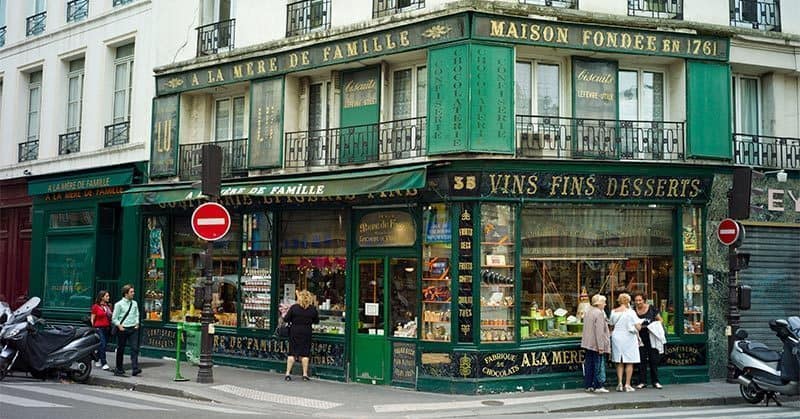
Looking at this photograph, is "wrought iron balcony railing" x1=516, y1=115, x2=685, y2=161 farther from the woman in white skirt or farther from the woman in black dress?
the woman in black dress

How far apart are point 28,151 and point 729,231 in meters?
18.8

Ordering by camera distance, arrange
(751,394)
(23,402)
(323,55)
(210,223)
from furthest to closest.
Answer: (323,55)
(210,223)
(751,394)
(23,402)

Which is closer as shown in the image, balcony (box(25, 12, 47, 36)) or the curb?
the curb

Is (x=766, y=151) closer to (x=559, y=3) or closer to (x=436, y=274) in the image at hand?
(x=559, y=3)

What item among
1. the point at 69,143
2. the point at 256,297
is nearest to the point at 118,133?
the point at 69,143

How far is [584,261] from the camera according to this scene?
53.9 ft

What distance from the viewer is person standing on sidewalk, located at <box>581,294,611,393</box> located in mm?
15086

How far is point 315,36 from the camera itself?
57.3 ft

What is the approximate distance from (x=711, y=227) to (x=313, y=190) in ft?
24.8

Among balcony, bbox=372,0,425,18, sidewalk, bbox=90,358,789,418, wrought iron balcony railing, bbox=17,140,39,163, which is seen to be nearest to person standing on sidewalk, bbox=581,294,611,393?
sidewalk, bbox=90,358,789,418

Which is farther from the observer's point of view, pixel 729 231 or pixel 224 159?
pixel 224 159

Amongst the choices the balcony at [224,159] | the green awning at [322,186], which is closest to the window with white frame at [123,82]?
the balcony at [224,159]

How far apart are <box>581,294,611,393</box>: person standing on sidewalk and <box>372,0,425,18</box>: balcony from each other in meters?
6.14

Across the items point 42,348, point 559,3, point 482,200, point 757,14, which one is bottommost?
point 42,348
